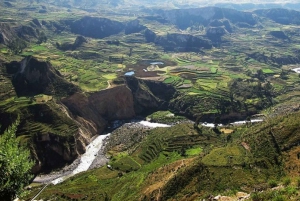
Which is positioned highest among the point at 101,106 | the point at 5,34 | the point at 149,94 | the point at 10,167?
the point at 10,167

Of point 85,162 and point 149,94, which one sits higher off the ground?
point 149,94

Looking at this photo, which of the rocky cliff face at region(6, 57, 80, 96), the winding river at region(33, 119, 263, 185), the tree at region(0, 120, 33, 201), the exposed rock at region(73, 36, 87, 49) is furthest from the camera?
the exposed rock at region(73, 36, 87, 49)

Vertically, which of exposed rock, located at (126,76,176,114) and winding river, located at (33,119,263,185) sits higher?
exposed rock, located at (126,76,176,114)

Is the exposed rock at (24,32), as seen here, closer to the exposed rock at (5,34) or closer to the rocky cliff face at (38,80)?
the exposed rock at (5,34)

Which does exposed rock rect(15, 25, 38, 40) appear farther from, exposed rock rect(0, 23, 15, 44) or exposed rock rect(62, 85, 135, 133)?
exposed rock rect(62, 85, 135, 133)

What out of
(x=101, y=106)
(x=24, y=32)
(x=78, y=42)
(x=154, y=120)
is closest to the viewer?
(x=101, y=106)

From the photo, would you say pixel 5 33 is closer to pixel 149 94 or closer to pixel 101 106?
pixel 101 106

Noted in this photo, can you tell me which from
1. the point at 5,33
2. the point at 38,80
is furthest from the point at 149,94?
the point at 5,33

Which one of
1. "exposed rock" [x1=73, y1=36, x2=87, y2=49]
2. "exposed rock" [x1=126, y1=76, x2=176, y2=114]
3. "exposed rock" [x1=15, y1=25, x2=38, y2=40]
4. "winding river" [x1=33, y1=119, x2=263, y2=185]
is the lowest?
"winding river" [x1=33, y1=119, x2=263, y2=185]

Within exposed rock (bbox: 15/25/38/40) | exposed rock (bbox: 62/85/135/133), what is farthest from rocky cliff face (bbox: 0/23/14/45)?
exposed rock (bbox: 62/85/135/133)

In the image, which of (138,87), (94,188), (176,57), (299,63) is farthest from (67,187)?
(299,63)
